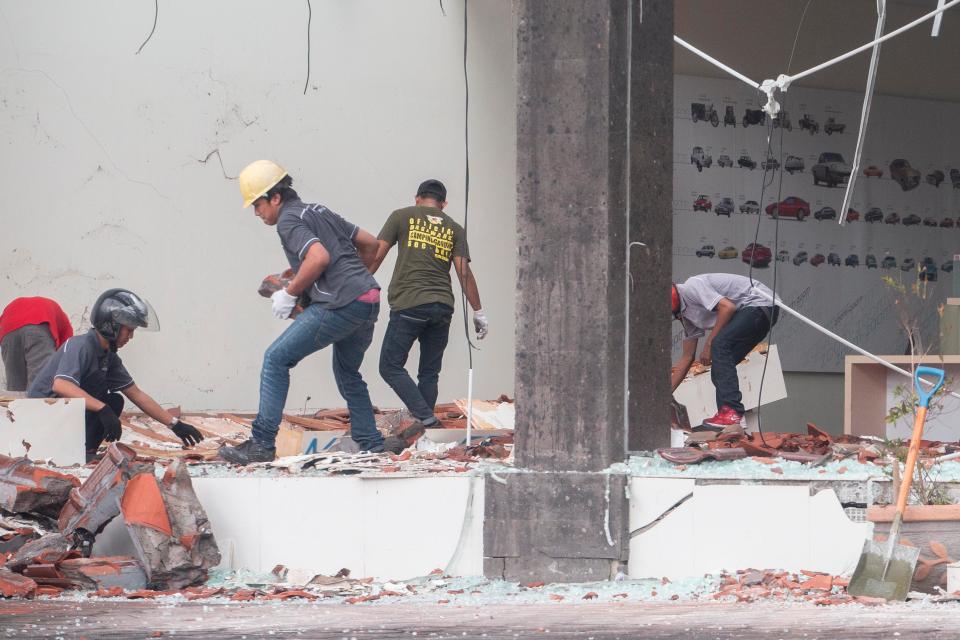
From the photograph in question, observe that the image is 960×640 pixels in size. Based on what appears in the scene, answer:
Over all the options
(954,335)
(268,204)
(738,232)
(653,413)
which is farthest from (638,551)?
(738,232)

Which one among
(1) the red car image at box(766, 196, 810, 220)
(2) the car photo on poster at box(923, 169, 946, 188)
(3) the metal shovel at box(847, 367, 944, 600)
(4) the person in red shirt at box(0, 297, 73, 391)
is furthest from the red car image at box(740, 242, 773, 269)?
(3) the metal shovel at box(847, 367, 944, 600)

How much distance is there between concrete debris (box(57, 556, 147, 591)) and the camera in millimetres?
5359

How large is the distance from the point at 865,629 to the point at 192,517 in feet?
9.45

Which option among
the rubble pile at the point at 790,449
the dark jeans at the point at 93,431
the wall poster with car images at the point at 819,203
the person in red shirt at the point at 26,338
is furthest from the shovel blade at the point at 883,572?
the wall poster with car images at the point at 819,203

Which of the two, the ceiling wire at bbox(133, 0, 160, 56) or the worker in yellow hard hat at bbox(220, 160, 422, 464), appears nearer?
the worker in yellow hard hat at bbox(220, 160, 422, 464)

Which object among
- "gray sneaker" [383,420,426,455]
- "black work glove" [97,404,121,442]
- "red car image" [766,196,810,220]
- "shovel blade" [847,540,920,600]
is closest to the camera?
"shovel blade" [847,540,920,600]

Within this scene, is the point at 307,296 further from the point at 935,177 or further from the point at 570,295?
the point at 935,177

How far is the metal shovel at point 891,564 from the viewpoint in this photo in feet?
15.3

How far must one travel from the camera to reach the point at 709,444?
626cm

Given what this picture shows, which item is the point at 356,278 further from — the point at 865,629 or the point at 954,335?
the point at 954,335

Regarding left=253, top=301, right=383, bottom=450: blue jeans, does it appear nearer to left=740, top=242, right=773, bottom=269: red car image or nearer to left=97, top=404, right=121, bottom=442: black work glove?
left=97, top=404, right=121, bottom=442: black work glove

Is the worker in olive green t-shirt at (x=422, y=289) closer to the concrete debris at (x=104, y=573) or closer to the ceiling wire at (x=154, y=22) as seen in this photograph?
the concrete debris at (x=104, y=573)

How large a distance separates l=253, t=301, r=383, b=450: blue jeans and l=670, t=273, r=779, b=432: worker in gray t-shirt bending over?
7.98 feet

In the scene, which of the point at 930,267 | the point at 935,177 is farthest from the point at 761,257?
the point at 935,177
